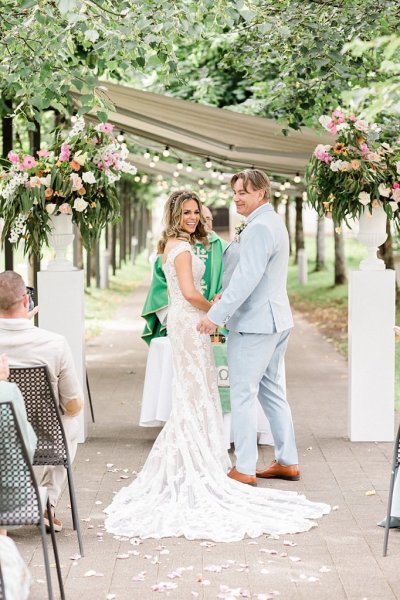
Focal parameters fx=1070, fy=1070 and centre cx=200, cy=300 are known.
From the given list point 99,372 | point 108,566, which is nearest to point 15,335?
point 108,566

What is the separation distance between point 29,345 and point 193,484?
5.48 feet

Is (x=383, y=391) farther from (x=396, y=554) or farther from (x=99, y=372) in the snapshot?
(x=99, y=372)

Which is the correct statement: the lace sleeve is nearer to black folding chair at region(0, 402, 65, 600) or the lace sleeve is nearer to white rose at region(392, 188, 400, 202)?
white rose at region(392, 188, 400, 202)

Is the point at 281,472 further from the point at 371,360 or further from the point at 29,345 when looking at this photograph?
the point at 29,345

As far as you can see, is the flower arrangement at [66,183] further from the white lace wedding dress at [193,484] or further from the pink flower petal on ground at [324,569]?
the pink flower petal on ground at [324,569]

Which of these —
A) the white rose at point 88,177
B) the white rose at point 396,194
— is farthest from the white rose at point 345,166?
the white rose at point 88,177

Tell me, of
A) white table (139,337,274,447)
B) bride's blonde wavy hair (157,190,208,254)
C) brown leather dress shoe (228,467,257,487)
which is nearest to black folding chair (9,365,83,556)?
brown leather dress shoe (228,467,257,487)

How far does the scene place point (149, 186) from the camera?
44750 mm

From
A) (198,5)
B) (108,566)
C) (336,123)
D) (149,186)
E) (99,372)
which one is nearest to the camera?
(108,566)

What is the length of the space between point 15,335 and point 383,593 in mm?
2138

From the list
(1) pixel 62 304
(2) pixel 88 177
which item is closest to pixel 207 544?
(1) pixel 62 304

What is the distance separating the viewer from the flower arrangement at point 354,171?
8.09 meters

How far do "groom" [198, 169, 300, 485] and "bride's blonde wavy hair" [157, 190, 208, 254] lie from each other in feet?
0.85

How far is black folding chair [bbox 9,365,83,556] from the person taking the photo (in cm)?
522
